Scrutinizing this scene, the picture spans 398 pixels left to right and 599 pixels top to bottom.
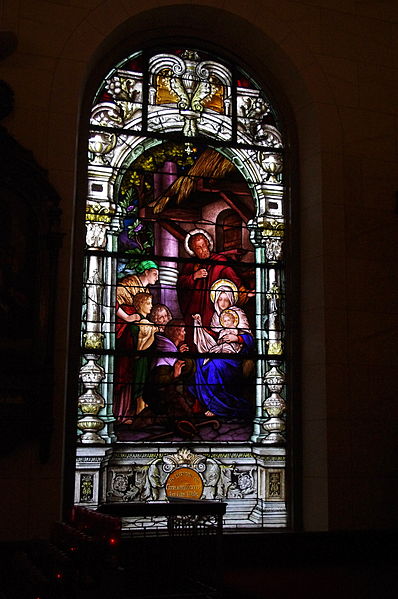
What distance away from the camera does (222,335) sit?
7.32 metres

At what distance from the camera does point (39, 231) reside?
654 cm

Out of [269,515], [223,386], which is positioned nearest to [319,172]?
[223,386]

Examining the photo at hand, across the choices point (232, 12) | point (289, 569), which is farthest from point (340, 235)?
point (289, 569)

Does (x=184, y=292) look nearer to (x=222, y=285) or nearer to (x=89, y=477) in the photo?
(x=222, y=285)

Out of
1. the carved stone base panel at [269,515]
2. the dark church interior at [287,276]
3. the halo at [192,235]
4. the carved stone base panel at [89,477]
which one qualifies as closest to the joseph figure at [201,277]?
the halo at [192,235]

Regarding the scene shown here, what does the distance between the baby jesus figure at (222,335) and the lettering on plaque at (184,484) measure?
40.9 inches

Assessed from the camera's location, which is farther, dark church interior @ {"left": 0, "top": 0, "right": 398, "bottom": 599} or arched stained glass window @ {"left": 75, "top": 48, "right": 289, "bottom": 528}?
arched stained glass window @ {"left": 75, "top": 48, "right": 289, "bottom": 528}

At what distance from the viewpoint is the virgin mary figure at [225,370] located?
7.17m

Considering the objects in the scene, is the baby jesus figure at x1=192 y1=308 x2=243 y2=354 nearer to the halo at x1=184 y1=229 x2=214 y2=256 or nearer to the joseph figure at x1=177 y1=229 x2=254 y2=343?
the joseph figure at x1=177 y1=229 x2=254 y2=343

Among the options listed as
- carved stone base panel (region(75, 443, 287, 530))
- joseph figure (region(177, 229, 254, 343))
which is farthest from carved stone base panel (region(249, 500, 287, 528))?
joseph figure (region(177, 229, 254, 343))

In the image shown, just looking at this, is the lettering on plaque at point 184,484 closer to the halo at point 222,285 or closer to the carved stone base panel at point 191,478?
the carved stone base panel at point 191,478

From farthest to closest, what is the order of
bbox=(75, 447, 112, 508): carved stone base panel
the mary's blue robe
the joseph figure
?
the joseph figure < the mary's blue robe < bbox=(75, 447, 112, 508): carved stone base panel

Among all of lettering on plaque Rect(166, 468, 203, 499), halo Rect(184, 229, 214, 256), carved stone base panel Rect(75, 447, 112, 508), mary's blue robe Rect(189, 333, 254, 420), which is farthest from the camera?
halo Rect(184, 229, 214, 256)

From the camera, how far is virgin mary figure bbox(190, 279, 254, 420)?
23.5ft
